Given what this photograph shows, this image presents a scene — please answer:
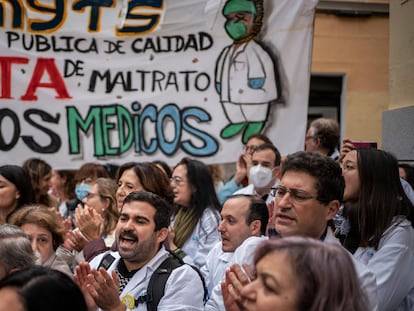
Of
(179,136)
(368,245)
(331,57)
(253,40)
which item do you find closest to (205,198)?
(179,136)

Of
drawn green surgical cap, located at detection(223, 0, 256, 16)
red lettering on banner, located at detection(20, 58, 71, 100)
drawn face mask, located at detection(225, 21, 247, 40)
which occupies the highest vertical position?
drawn green surgical cap, located at detection(223, 0, 256, 16)

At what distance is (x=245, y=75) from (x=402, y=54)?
1.40m

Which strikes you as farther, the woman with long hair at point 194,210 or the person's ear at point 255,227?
the woman with long hair at point 194,210

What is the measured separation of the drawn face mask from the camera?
6.40 meters

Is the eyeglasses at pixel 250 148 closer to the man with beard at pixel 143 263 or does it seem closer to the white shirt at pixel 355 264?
the man with beard at pixel 143 263

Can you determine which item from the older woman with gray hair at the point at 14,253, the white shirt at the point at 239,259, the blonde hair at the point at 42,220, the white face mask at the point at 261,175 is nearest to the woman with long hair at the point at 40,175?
the blonde hair at the point at 42,220

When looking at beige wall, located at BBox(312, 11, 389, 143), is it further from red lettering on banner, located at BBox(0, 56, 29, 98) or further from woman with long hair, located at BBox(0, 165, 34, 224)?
woman with long hair, located at BBox(0, 165, 34, 224)

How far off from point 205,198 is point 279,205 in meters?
2.81

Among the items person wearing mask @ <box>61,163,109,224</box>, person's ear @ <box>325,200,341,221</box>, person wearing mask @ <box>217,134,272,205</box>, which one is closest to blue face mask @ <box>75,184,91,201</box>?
person wearing mask @ <box>61,163,109,224</box>

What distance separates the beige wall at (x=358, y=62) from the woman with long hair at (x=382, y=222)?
782 centimetres

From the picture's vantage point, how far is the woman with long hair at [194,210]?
604 centimetres

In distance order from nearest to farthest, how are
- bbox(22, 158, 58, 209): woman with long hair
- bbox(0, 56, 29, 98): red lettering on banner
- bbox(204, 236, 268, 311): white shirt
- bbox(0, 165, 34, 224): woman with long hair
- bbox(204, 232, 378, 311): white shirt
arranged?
bbox(204, 232, 378, 311): white shirt < bbox(204, 236, 268, 311): white shirt < bbox(0, 165, 34, 224): woman with long hair < bbox(0, 56, 29, 98): red lettering on banner < bbox(22, 158, 58, 209): woman with long hair

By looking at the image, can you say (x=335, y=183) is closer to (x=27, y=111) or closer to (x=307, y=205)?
(x=307, y=205)

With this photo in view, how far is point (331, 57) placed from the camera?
39.4ft
